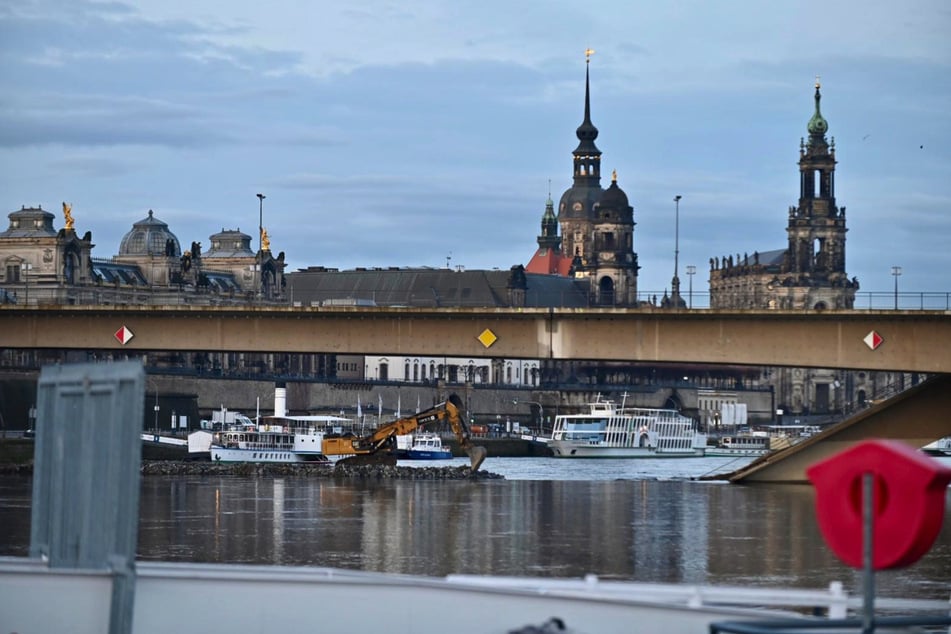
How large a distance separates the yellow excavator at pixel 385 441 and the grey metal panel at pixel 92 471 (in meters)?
78.0

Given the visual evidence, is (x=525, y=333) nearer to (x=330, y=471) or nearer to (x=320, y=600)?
(x=330, y=471)

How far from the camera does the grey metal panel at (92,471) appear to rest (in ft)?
49.8

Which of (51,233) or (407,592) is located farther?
(51,233)

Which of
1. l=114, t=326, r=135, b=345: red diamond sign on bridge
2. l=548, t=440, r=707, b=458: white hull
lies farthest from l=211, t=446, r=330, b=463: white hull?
l=548, t=440, r=707, b=458: white hull

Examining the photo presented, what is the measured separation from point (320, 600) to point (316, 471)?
256ft

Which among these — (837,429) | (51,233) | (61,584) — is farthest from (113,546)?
(51,233)

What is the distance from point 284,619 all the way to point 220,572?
815 mm

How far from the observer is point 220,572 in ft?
54.3

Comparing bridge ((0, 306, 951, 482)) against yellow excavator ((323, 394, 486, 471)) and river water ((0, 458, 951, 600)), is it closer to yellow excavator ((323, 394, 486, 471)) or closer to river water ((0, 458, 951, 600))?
river water ((0, 458, 951, 600))

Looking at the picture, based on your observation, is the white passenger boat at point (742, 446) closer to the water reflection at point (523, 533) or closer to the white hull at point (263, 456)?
the white hull at point (263, 456)

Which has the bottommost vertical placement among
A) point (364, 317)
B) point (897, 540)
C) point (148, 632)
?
point (148, 632)

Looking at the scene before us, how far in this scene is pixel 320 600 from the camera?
53.2 feet

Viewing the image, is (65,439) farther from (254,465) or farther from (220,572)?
(254,465)

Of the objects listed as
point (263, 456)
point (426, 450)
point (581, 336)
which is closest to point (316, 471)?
point (263, 456)
